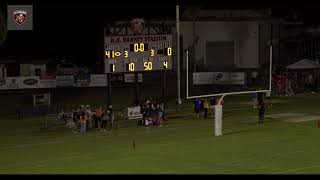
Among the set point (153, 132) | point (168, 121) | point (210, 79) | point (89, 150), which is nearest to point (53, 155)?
point (89, 150)

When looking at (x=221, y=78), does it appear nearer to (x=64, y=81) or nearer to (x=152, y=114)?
(x=64, y=81)

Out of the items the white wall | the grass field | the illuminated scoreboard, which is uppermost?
the white wall

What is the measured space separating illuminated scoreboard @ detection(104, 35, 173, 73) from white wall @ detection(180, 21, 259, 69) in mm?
38941

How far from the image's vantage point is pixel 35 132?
120ft

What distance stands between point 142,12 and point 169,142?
55.6 meters

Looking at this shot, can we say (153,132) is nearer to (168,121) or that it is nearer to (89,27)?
(168,121)

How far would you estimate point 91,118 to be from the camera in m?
37.2

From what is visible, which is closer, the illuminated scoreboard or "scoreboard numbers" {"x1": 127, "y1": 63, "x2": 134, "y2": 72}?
the illuminated scoreboard

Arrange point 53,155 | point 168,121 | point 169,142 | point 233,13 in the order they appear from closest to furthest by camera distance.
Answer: point 53,155 < point 169,142 < point 168,121 < point 233,13

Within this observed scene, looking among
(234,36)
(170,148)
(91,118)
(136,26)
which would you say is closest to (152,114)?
(91,118)

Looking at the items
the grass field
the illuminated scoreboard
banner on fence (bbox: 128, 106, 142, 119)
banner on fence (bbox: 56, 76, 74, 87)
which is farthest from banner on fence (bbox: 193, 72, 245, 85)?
banner on fence (bbox: 128, 106, 142, 119)

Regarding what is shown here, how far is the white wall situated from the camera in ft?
261

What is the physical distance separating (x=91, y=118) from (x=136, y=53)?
194 inches

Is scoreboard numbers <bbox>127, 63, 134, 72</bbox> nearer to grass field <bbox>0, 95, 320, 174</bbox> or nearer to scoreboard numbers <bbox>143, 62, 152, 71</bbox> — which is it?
scoreboard numbers <bbox>143, 62, 152, 71</bbox>
